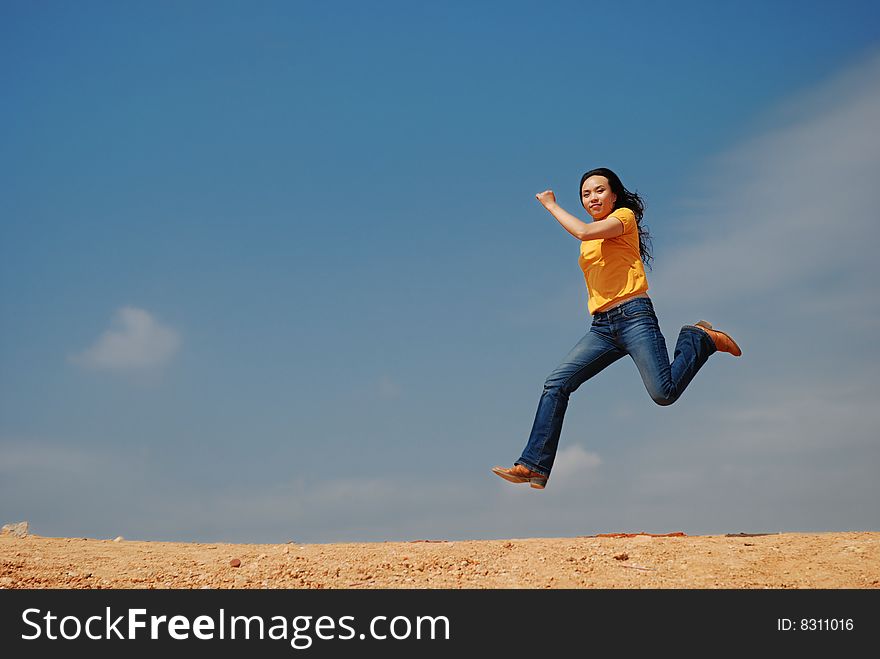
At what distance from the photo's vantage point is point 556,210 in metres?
7.27

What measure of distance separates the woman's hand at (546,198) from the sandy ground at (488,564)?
10.5 ft

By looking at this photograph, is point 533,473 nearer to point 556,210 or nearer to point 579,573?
point 579,573

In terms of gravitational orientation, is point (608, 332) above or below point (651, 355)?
above

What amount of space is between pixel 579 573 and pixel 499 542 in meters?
1.48

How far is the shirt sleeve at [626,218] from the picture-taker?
7.61 meters

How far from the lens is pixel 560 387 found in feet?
25.2

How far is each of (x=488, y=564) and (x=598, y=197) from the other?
11.4 feet

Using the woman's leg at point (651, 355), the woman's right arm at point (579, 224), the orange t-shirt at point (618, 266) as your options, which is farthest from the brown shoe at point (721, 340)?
the woman's right arm at point (579, 224)

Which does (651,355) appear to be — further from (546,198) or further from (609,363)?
(546,198)

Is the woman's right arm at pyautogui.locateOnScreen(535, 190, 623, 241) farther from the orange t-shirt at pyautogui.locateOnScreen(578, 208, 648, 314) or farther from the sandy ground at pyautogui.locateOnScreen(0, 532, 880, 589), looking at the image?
the sandy ground at pyautogui.locateOnScreen(0, 532, 880, 589)

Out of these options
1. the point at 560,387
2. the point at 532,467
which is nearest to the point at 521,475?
the point at 532,467

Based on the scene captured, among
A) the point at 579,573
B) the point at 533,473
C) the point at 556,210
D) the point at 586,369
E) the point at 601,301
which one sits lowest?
the point at 579,573

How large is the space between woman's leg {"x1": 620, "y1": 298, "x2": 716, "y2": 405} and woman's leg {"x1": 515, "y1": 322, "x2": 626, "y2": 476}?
0.20 meters
